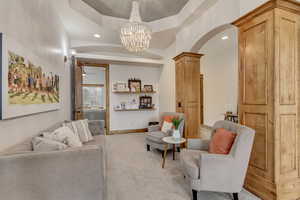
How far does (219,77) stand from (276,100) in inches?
173

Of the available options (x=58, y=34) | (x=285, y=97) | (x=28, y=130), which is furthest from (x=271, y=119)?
(x=58, y=34)

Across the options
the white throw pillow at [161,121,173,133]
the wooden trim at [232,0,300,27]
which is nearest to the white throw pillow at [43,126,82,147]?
the white throw pillow at [161,121,173,133]

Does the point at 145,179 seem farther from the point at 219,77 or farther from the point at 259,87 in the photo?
the point at 219,77

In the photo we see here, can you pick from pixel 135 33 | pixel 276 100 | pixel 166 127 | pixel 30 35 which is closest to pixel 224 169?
pixel 276 100

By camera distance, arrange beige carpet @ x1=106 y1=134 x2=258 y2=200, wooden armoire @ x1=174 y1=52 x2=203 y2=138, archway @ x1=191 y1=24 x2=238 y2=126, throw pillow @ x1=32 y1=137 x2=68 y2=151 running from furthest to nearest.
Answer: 1. archway @ x1=191 y1=24 x2=238 y2=126
2. wooden armoire @ x1=174 y1=52 x2=203 y2=138
3. beige carpet @ x1=106 y1=134 x2=258 y2=200
4. throw pillow @ x1=32 y1=137 x2=68 y2=151

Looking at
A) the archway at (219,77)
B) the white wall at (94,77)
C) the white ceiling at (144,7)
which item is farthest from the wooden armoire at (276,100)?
the white wall at (94,77)

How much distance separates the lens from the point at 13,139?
138 centimetres

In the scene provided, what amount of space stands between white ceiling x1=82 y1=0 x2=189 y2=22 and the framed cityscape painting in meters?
1.86

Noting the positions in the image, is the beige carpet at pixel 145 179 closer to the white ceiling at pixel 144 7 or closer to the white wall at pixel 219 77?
the white ceiling at pixel 144 7

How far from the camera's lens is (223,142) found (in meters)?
1.82

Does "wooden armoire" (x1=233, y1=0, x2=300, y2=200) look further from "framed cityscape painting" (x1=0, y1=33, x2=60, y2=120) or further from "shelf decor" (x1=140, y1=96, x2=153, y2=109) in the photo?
"shelf decor" (x1=140, y1=96, x2=153, y2=109)

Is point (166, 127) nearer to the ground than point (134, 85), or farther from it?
nearer to the ground

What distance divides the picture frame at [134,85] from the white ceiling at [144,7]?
94.1 inches

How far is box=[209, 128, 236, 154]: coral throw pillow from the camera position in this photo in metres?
1.77
